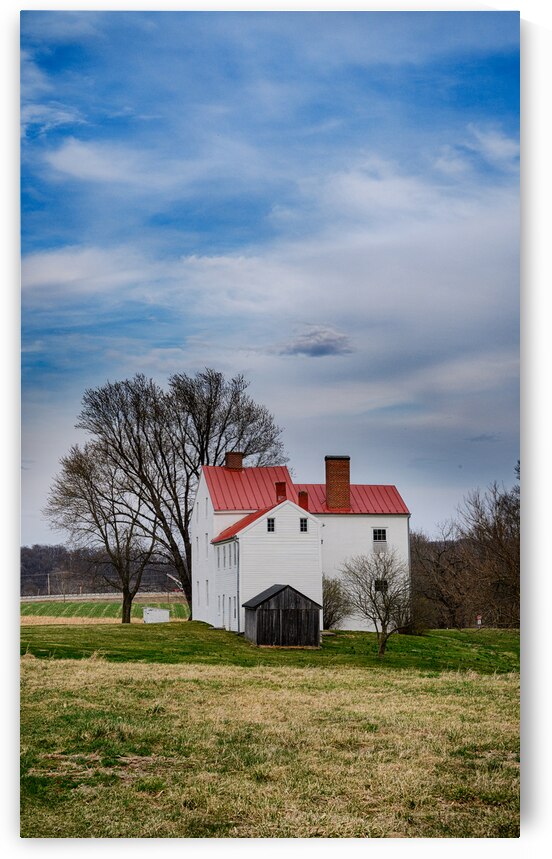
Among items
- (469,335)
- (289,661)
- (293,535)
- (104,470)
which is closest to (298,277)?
(469,335)

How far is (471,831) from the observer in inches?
308

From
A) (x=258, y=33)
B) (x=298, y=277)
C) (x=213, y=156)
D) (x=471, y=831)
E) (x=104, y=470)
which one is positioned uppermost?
(x=258, y=33)

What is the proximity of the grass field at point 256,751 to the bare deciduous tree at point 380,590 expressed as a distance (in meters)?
5.61

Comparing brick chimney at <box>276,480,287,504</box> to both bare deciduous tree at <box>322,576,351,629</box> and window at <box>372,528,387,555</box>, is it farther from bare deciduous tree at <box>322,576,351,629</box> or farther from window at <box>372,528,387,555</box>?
window at <box>372,528,387,555</box>

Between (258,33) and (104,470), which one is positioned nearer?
(258,33)

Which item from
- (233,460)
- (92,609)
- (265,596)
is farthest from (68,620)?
(233,460)

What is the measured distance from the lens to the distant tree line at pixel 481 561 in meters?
10.2

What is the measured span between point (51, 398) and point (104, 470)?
7880mm

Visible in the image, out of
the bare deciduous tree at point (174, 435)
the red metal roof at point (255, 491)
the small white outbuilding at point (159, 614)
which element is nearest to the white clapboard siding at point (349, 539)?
the red metal roof at point (255, 491)

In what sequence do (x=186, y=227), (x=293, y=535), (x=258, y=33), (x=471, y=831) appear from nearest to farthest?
(x=471, y=831), (x=258, y=33), (x=186, y=227), (x=293, y=535)

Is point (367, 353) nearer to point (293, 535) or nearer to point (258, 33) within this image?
point (258, 33)

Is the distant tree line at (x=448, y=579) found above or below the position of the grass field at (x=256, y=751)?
above

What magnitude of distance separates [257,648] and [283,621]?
1.61 meters

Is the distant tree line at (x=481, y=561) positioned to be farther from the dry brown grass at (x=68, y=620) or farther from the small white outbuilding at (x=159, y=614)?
the small white outbuilding at (x=159, y=614)
